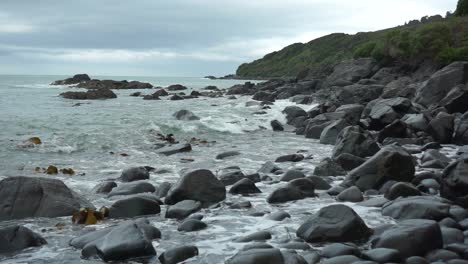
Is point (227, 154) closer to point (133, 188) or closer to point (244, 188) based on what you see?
point (244, 188)

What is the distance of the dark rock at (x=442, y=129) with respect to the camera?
1717cm

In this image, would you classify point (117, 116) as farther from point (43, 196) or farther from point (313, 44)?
point (313, 44)

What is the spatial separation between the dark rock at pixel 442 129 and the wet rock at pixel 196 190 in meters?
10.4

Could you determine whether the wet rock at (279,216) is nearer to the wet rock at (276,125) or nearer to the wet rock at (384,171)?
the wet rock at (384,171)

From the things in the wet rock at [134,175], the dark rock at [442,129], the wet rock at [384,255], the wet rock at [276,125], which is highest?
the dark rock at [442,129]

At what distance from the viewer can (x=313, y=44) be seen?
142000 millimetres

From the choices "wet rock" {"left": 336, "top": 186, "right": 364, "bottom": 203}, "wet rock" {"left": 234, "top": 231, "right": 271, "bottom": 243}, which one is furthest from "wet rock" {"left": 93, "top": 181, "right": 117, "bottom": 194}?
"wet rock" {"left": 336, "top": 186, "right": 364, "bottom": 203}

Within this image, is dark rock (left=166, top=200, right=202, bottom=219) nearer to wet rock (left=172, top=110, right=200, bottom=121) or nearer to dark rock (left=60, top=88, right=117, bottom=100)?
wet rock (left=172, top=110, right=200, bottom=121)

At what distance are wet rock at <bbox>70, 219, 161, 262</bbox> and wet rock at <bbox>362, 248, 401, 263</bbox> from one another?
3116 millimetres

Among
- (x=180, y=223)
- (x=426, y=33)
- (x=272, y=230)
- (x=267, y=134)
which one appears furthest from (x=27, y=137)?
(x=426, y=33)

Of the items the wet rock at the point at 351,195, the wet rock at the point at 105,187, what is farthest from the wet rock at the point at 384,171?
the wet rock at the point at 105,187

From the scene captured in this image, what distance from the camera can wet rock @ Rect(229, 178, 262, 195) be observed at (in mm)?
11000

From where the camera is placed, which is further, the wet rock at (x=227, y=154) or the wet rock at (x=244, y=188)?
the wet rock at (x=227, y=154)

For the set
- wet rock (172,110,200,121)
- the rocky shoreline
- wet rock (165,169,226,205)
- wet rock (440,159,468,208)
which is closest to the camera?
the rocky shoreline
